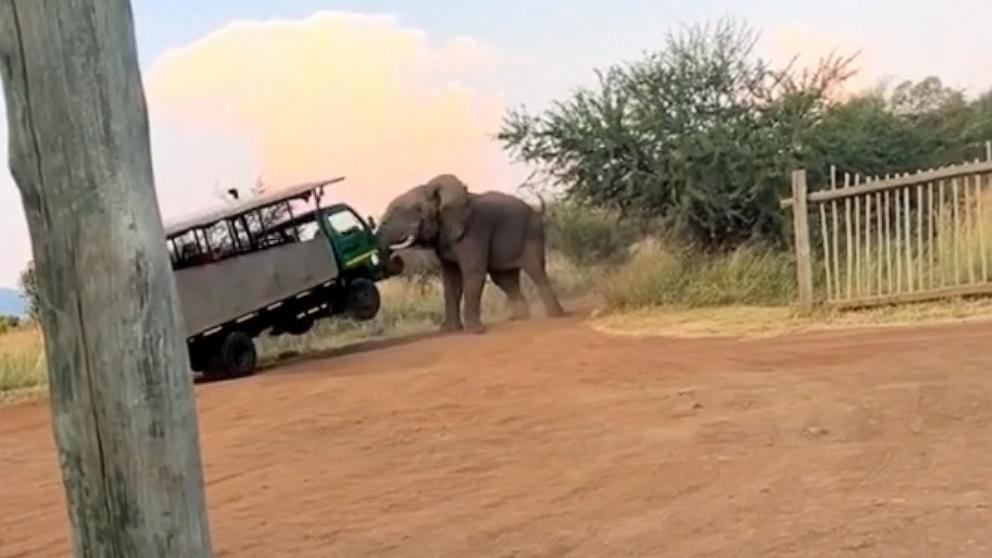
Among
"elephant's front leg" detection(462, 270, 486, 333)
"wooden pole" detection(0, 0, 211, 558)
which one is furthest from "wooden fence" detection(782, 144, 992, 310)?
"wooden pole" detection(0, 0, 211, 558)

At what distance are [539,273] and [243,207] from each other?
4659mm

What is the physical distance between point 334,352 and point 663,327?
12.9 feet

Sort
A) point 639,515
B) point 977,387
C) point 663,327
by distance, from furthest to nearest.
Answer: point 663,327 → point 977,387 → point 639,515

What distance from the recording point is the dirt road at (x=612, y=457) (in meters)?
4.47

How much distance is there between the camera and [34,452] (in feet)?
26.9

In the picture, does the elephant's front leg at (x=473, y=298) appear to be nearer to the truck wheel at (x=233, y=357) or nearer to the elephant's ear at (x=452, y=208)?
the elephant's ear at (x=452, y=208)

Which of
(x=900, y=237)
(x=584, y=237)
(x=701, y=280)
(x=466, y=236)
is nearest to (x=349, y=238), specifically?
(x=466, y=236)

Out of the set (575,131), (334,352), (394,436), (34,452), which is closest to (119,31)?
(394,436)

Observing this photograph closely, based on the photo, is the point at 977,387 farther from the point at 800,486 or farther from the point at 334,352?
the point at 334,352

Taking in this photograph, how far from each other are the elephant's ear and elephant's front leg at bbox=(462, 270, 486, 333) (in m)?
0.49

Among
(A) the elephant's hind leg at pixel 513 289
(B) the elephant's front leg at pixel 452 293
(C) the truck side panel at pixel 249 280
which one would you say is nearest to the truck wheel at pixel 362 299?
(C) the truck side panel at pixel 249 280

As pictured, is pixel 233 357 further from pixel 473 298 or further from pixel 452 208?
pixel 452 208

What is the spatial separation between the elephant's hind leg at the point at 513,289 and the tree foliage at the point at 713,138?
1424mm

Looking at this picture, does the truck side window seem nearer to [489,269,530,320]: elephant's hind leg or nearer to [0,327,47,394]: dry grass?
[489,269,530,320]: elephant's hind leg
